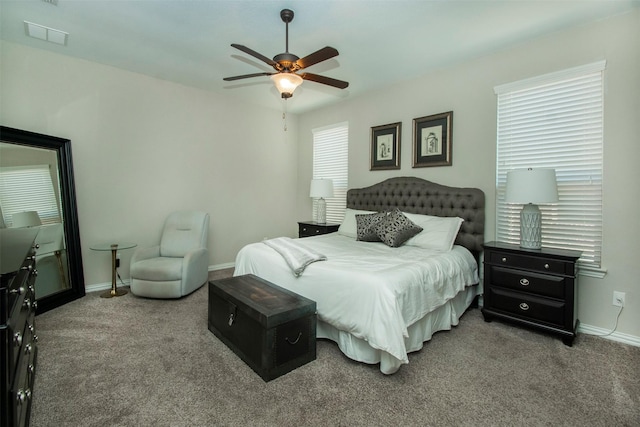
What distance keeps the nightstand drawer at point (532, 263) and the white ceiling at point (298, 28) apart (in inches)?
81.8

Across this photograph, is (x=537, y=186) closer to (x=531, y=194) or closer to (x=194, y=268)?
(x=531, y=194)

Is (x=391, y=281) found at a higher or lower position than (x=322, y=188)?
lower

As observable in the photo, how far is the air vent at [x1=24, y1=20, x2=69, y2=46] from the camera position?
111 inches

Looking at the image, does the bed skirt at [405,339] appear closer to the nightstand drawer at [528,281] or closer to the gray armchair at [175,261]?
the nightstand drawer at [528,281]

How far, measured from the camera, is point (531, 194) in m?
2.59

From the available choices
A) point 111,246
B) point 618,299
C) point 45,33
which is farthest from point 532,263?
point 45,33

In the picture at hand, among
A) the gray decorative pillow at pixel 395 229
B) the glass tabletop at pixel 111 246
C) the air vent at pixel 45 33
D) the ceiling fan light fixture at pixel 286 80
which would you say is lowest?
the glass tabletop at pixel 111 246

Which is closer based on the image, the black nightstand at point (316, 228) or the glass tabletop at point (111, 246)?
the glass tabletop at point (111, 246)

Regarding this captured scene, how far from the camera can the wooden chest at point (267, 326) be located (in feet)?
6.41

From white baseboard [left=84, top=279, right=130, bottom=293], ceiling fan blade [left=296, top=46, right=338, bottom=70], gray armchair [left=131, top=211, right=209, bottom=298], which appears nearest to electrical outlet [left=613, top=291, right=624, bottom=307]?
ceiling fan blade [left=296, top=46, right=338, bottom=70]

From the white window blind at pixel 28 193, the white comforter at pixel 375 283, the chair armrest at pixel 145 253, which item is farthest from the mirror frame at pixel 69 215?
the white comforter at pixel 375 283

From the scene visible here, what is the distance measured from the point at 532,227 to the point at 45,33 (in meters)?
4.95

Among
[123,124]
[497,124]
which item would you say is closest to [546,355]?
[497,124]

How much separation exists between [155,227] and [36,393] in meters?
2.59
